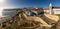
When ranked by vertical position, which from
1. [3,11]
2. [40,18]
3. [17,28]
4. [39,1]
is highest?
[39,1]

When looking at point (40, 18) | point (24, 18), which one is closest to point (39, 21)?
point (40, 18)

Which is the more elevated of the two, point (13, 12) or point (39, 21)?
point (13, 12)

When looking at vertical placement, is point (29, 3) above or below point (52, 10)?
above

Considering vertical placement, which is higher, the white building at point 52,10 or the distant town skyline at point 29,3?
the distant town skyline at point 29,3

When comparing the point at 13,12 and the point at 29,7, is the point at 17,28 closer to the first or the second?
the point at 13,12

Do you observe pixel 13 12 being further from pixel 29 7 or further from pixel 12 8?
pixel 29 7

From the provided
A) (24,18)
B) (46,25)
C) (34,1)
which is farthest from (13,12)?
(46,25)

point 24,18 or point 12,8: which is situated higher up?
point 12,8

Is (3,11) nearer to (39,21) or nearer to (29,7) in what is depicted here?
(29,7)

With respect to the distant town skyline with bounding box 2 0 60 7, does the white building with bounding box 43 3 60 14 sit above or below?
below

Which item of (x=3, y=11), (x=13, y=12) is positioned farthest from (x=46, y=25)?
(x=3, y=11)
